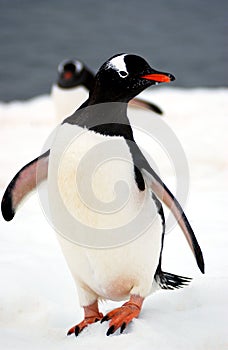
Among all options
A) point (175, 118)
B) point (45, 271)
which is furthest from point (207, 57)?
point (45, 271)

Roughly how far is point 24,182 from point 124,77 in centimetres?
40

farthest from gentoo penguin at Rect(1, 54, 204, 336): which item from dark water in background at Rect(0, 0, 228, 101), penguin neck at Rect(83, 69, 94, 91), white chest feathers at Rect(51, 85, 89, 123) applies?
dark water in background at Rect(0, 0, 228, 101)

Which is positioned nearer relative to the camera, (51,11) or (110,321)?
(110,321)

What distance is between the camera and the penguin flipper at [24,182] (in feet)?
5.29

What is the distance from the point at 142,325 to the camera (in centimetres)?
156

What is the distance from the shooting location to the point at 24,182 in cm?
165

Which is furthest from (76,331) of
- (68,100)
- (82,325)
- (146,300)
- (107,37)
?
(107,37)

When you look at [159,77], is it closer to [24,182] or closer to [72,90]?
[24,182]

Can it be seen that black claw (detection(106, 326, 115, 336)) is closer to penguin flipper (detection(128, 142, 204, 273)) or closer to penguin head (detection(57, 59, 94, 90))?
penguin flipper (detection(128, 142, 204, 273))

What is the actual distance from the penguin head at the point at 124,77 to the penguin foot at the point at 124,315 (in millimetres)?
502

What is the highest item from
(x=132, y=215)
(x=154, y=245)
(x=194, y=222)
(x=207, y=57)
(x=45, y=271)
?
(x=132, y=215)

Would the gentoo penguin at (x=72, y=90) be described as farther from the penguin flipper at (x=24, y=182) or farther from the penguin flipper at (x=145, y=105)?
the penguin flipper at (x=24, y=182)

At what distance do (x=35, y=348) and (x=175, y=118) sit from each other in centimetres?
376

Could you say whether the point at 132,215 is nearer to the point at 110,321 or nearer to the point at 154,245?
the point at 154,245
